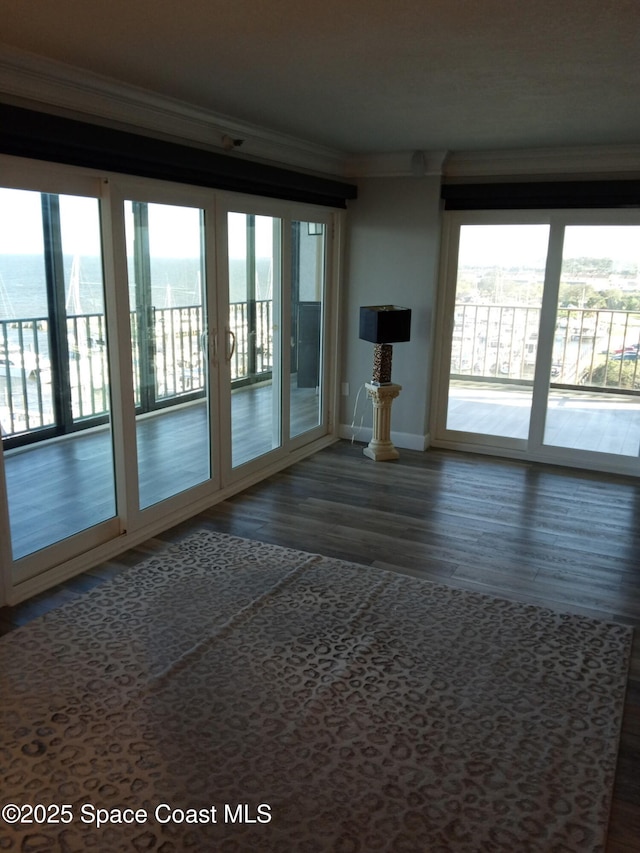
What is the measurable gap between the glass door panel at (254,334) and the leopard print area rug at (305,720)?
1.67 m

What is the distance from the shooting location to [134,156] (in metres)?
3.35

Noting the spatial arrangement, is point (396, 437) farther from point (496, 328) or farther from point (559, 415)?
point (559, 415)

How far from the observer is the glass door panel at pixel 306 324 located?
5277 millimetres

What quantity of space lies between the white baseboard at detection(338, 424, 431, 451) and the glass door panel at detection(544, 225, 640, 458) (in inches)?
39.8

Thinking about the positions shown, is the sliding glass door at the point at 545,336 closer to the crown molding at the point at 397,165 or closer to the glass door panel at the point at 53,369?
the crown molding at the point at 397,165

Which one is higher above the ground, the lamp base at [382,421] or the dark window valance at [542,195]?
the dark window valance at [542,195]

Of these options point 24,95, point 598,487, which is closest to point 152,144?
point 24,95

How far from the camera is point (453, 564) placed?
366 centimetres

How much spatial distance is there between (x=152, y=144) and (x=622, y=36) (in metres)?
2.23

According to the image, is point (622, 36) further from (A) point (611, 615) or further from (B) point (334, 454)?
(B) point (334, 454)

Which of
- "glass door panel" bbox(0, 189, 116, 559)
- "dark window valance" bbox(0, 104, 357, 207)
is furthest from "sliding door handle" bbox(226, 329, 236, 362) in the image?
"glass door panel" bbox(0, 189, 116, 559)

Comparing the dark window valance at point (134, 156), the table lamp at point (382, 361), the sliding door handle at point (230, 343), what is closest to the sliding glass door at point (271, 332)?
the sliding door handle at point (230, 343)

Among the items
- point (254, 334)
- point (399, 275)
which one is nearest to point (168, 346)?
point (254, 334)

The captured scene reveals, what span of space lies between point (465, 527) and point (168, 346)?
2.13 m
